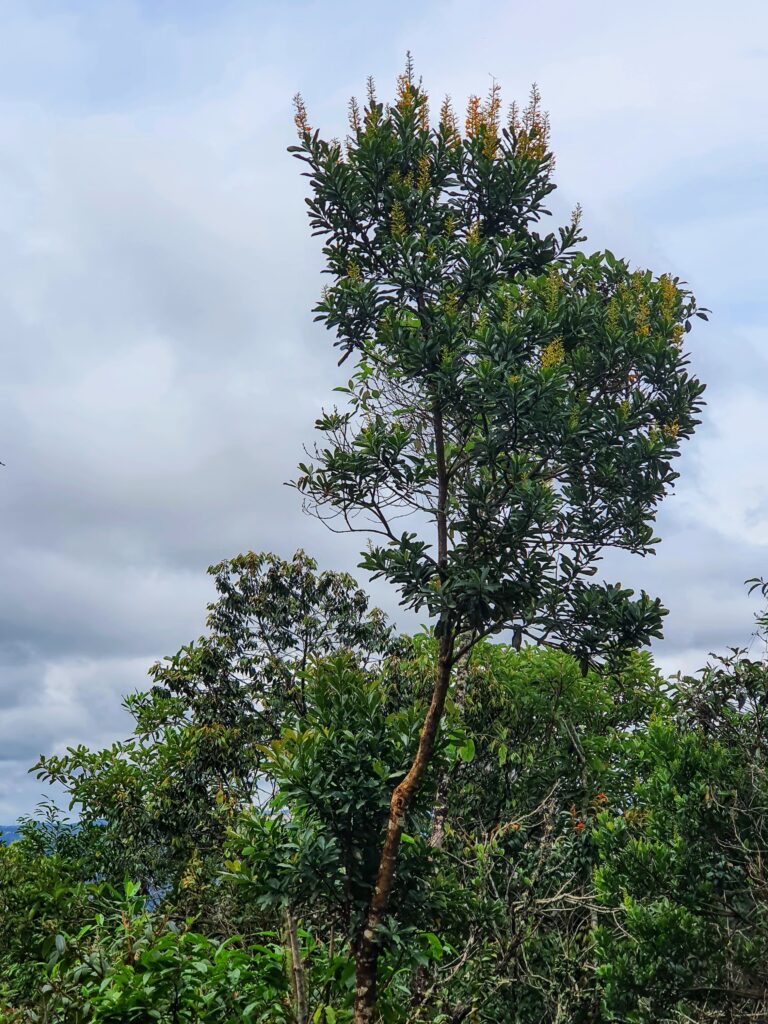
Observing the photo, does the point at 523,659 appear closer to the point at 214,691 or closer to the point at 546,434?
the point at 214,691

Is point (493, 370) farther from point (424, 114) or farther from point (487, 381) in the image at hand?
point (424, 114)

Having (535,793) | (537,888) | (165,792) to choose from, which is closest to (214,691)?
(165,792)

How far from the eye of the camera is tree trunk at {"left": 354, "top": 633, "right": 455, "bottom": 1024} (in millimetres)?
7648

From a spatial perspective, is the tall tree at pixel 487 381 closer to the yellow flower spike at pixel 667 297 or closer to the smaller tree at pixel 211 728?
the yellow flower spike at pixel 667 297

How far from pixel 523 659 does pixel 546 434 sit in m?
11.4

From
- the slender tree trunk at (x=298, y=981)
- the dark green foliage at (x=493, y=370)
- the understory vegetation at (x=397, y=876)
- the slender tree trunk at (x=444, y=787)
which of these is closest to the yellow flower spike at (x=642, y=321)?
the dark green foliage at (x=493, y=370)

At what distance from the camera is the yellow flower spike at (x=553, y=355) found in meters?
8.06

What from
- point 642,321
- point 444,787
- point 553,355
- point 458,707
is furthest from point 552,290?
point 444,787

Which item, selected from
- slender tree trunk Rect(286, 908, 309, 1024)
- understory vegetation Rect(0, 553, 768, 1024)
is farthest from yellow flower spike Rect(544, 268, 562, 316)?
slender tree trunk Rect(286, 908, 309, 1024)

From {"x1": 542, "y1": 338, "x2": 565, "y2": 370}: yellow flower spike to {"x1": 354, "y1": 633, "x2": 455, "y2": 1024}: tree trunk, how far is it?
260 cm

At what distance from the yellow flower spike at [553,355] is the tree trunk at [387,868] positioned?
260 cm

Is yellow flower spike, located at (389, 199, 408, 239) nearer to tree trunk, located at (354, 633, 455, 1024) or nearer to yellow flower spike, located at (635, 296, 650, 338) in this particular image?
yellow flower spike, located at (635, 296, 650, 338)

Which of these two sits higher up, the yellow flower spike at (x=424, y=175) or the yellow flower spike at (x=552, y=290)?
the yellow flower spike at (x=424, y=175)

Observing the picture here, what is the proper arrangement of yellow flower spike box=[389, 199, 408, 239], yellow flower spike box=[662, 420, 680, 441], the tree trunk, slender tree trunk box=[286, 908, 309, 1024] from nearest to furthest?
slender tree trunk box=[286, 908, 309, 1024]
the tree trunk
yellow flower spike box=[662, 420, 680, 441]
yellow flower spike box=[389, 199, 408, 239]
